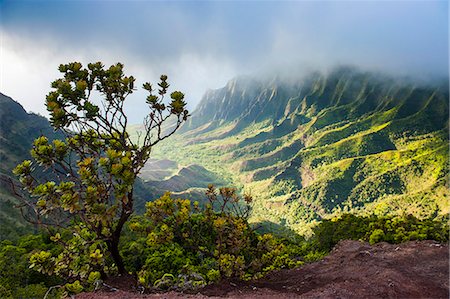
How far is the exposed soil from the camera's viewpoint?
7.71m

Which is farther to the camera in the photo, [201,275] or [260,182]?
[260,182]

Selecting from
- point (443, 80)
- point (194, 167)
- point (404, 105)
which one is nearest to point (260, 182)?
point (194, 167)

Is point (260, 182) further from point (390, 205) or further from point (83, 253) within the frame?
point (83, 253)

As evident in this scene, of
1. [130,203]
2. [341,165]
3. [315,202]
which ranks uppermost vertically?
[130,203]

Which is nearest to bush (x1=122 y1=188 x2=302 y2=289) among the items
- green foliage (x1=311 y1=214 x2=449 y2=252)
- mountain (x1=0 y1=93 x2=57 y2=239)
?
green foliage (x1=311 y1=214 x2=449 y2=252)

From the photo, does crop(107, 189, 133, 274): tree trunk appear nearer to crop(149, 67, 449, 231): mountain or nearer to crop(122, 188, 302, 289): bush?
crop(122, 188, 302, 289): bush

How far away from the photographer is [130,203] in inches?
340

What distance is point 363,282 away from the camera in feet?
27.7

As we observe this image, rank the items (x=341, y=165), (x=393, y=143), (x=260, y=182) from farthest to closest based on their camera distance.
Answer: (x=260, y=182) < (x=393, y=143) < (x=341, y=165)

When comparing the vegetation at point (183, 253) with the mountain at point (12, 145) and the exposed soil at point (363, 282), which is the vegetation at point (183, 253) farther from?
the mountain at point (12, 145)

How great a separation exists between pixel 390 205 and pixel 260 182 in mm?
78584

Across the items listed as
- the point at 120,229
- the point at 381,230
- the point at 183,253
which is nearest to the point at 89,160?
the point at 120,229

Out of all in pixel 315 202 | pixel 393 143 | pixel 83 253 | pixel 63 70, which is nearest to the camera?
pixel 63 70

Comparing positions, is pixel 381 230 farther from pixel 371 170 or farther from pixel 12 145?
pixel 371 170
